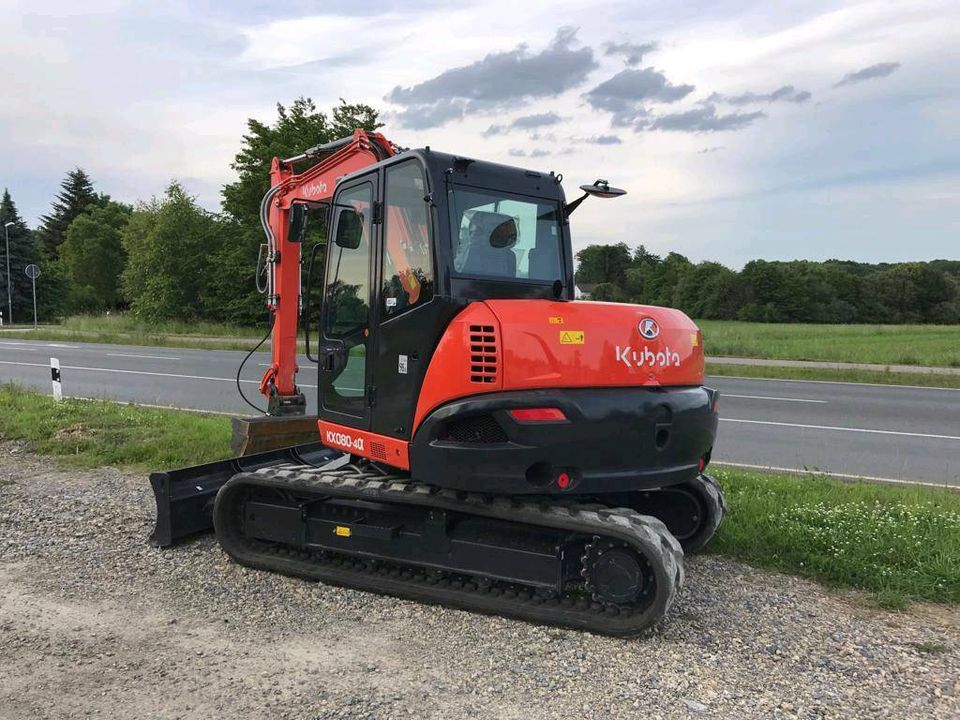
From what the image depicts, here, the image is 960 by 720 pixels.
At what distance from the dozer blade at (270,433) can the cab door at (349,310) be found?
4.49 ft

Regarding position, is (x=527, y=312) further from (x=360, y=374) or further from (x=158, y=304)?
(x=158, y=304)

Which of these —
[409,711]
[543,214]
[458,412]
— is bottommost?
[409,711]

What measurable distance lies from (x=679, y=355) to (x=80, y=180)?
9250 centimetres

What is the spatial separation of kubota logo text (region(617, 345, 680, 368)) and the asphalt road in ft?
15.4

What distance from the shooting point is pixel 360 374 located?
15.8 ft

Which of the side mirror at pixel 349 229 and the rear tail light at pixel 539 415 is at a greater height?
the side mirror at pixel 349 229

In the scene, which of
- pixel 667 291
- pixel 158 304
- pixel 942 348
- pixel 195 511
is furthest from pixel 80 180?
pixel 195 511

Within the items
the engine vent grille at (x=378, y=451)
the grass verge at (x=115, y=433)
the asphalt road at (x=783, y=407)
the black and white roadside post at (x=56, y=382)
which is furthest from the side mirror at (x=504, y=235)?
the black and white roadside post at (x=56, y=382)

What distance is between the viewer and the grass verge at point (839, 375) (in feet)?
57.8

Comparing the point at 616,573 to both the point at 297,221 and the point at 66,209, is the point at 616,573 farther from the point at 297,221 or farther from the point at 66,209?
the point at 66,209

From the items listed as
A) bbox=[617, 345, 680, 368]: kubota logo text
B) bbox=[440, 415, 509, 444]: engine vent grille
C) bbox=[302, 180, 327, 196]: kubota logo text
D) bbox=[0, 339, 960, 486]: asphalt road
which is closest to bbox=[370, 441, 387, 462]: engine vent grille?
bbox=[440, 415, 509, 444]: engine vent grille

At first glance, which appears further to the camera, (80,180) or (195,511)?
(80,180)

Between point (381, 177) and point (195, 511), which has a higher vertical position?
point (381, 177)

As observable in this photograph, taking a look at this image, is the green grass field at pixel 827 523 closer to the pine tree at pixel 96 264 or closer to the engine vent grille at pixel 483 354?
the engine vent grille at pixel 483 354
